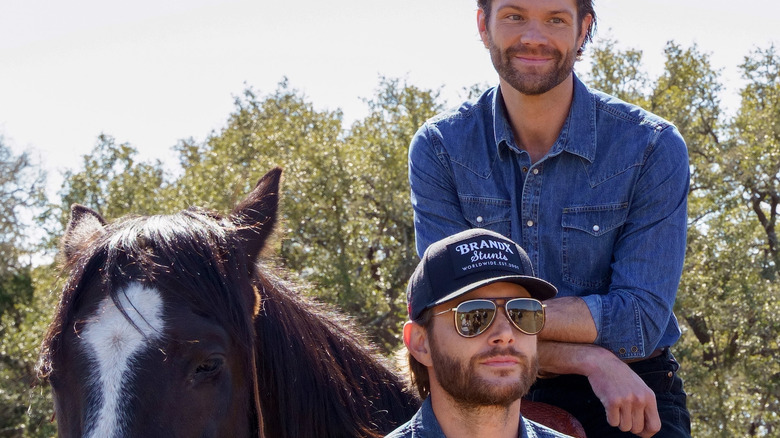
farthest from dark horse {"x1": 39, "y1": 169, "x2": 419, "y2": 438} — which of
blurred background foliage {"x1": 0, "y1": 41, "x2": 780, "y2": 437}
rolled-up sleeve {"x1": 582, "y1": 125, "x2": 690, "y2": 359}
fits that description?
blurred background foliage {"x1": 0, "y1": 41, "x2": 780, "y2": 437}

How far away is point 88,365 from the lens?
308cm

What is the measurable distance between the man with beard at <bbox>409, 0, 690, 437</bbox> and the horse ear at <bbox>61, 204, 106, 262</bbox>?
1.41 m

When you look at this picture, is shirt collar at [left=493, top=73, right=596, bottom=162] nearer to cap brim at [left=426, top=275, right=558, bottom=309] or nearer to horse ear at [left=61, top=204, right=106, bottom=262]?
cap brim at [left=426, top=275, right=558, bottom=309]

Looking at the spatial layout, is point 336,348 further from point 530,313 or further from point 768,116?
point 768,116

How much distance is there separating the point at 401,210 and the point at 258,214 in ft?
44.3

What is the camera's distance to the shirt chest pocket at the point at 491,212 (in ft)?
13.3

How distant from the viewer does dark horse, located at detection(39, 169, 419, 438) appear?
3.04 m

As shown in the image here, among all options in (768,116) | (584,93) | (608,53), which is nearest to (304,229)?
(608,53)

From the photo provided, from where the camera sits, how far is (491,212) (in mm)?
4070

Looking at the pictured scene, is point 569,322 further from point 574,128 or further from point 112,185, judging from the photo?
point 112,185

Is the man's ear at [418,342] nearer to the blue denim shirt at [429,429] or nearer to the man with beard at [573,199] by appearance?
the blue denim shirt at [429,429]

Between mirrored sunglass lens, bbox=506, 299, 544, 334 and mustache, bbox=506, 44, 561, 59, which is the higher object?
mustache, bbox=506, 44, 561, 59

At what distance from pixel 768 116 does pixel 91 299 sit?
2122cm

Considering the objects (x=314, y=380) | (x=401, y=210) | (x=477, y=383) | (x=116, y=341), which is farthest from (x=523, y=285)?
(x=401, y=210)
